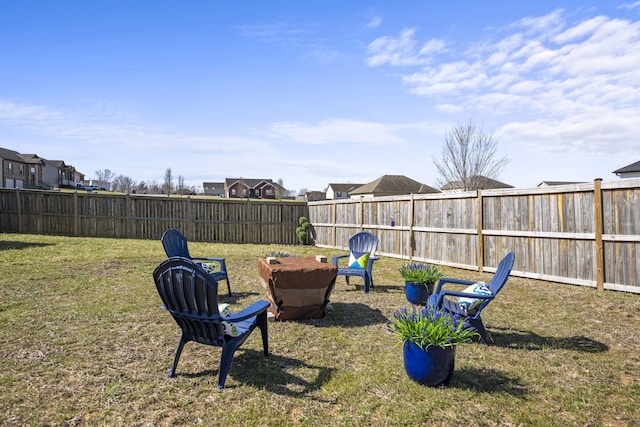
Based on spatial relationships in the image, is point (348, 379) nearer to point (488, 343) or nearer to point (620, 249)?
point (488, 343)

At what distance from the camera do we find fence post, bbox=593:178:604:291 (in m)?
6.65

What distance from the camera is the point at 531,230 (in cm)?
785

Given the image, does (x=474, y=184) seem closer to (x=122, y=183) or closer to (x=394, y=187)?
(x=394, y=187)

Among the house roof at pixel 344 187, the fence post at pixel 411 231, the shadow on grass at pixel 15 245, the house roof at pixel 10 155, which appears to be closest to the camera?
the fence post at pixel 411 231

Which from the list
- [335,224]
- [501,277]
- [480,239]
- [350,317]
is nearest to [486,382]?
[501,277]

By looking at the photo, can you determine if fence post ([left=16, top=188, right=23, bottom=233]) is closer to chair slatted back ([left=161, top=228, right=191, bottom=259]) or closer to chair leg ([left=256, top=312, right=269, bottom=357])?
chair slatted back ([left=161, top=228, right=191, bottom=259])

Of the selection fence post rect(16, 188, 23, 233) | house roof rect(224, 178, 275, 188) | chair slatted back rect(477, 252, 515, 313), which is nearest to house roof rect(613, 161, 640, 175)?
chair slatted back rect(477, 252, 515, 313)

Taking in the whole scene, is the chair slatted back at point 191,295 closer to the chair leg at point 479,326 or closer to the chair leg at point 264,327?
the chair leg at point 264,327

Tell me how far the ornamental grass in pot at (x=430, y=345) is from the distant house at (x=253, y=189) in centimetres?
5218

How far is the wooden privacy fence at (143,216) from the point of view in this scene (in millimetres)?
14812

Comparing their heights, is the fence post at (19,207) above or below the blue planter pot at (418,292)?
above

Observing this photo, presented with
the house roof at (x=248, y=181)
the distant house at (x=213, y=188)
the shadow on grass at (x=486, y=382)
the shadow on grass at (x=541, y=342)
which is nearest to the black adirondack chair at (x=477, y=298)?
the shadow on grass at (x=541, y=342)

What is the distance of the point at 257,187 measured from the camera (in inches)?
2194

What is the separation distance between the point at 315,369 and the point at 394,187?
3931 centimetres
